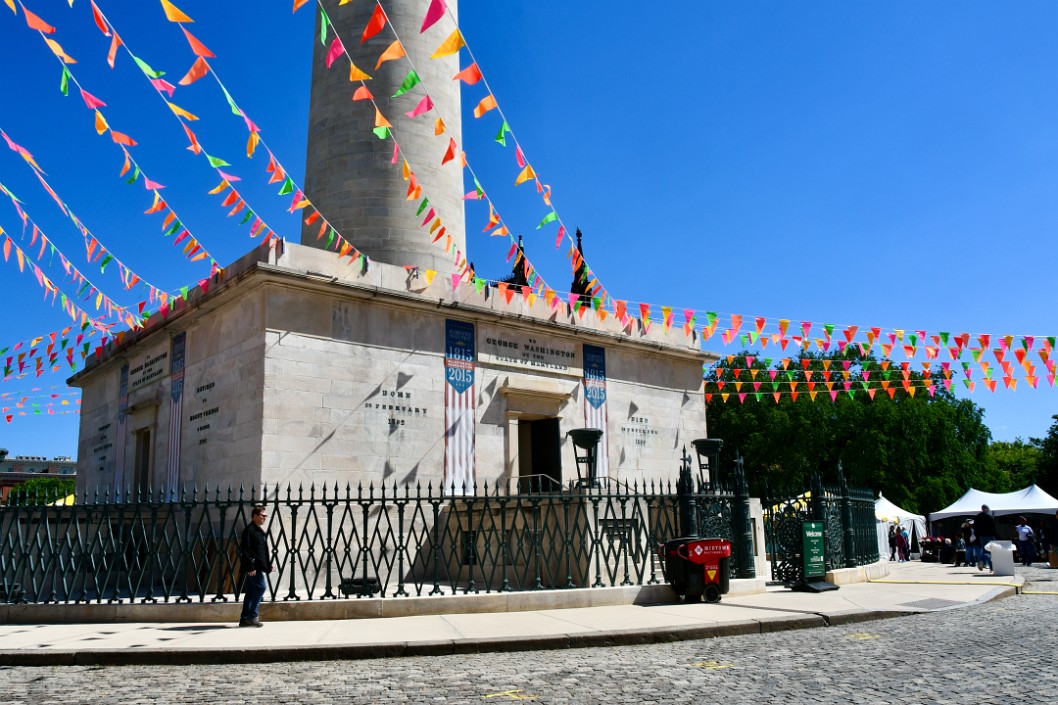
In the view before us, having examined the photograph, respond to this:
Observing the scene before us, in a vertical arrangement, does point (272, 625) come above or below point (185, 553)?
below

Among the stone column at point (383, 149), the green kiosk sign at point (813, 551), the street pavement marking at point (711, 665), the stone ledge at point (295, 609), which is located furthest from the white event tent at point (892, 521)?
the street pavement marking at point (711, 665)

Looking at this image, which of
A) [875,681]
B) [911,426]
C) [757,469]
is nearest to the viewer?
[875,681]

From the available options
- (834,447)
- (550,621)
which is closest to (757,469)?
(834,447)

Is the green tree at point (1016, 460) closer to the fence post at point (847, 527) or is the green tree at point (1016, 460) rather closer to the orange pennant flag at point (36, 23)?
the fence post at point (847, 527)

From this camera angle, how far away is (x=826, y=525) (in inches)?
606

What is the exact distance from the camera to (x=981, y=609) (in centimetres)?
1212

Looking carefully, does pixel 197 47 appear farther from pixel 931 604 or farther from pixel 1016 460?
pixel 1016 460

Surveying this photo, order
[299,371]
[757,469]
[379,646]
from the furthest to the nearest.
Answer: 1. [757,469]
2. [299,371]
3. [379,646]

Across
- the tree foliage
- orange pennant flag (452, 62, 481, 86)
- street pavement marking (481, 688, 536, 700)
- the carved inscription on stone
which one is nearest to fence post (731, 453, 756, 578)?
the carved inscription on stone

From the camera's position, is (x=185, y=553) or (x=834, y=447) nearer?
(x=185, y=553)

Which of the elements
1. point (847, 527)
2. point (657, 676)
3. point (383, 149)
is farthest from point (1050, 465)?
point (657, 676)

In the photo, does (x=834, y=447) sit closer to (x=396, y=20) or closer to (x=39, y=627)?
(x=396, y=20)

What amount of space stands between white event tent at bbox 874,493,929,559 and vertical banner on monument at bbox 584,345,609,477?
14.4 metres

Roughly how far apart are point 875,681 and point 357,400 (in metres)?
11.9
